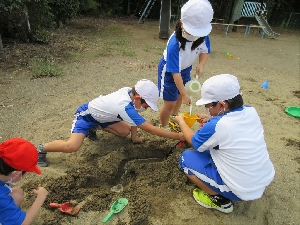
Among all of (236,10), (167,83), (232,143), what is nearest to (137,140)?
(167,83)

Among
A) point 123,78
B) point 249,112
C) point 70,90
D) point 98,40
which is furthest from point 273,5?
point 249,112

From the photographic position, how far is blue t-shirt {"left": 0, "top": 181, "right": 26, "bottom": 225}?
5.39 ft

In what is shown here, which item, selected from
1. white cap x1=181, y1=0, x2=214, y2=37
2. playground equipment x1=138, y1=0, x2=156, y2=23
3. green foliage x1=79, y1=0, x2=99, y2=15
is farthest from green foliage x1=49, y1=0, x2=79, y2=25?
white cap x1=181, y1=0, x2=214, y2=37

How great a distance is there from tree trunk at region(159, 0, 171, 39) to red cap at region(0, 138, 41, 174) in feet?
24.3

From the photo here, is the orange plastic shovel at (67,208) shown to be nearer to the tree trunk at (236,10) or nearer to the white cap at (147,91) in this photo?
the white cap at (147,91)

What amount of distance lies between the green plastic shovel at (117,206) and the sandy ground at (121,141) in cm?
4

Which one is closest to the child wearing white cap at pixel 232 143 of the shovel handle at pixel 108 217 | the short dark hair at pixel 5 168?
the shovel handle at pixel 108 217

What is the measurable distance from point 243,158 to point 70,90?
9.96ft

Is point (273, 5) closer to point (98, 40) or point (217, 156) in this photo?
point (98, 40)

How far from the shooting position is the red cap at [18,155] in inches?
63.4

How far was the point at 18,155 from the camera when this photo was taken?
63.9 inches

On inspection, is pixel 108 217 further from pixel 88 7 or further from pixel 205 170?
pixel 88 7

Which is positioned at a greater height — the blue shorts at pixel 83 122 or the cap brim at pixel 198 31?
the cap brim at pixel 198 31

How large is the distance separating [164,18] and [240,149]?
712 centimetres
